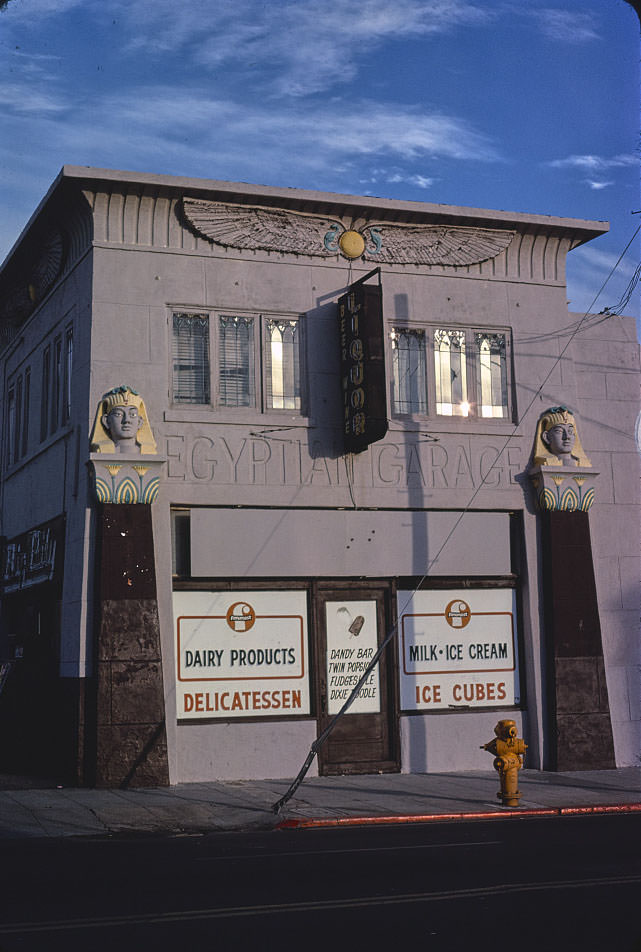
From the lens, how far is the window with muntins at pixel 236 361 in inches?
728

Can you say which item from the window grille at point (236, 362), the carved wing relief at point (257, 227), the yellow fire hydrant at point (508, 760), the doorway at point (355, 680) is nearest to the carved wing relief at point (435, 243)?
the carved wing relief at point (257, 227)

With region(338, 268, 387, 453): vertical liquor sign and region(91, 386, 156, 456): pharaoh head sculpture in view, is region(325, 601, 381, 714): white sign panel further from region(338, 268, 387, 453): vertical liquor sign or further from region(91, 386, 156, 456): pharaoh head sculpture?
region(91, 386, 156, 456): pharaoh head sculpture

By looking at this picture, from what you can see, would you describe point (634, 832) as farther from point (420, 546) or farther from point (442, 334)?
point (442, 334)

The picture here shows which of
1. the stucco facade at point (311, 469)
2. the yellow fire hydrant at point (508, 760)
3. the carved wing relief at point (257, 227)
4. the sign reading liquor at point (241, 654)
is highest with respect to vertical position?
the carved wing relief at point (257, 227)

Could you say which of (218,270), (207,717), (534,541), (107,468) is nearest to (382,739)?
(207,717)

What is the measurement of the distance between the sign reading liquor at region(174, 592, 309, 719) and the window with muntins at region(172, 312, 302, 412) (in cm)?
321

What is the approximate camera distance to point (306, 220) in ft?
63.0

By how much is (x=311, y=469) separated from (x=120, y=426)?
3.21 metres

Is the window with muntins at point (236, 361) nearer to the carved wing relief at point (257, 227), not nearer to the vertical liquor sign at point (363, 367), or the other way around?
the vertical liquor sign at point (363, 367)

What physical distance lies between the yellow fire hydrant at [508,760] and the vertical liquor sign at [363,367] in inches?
201

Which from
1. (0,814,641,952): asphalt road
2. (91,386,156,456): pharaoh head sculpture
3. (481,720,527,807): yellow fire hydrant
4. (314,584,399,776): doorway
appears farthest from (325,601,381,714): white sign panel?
(0,814,641,952): asphalt road

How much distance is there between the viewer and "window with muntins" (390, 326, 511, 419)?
64.6ft

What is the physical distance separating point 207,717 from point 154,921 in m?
10.2

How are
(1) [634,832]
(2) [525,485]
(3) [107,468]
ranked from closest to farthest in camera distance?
(1) [634,832] → (3) [107,468] → (2) [525,485]
